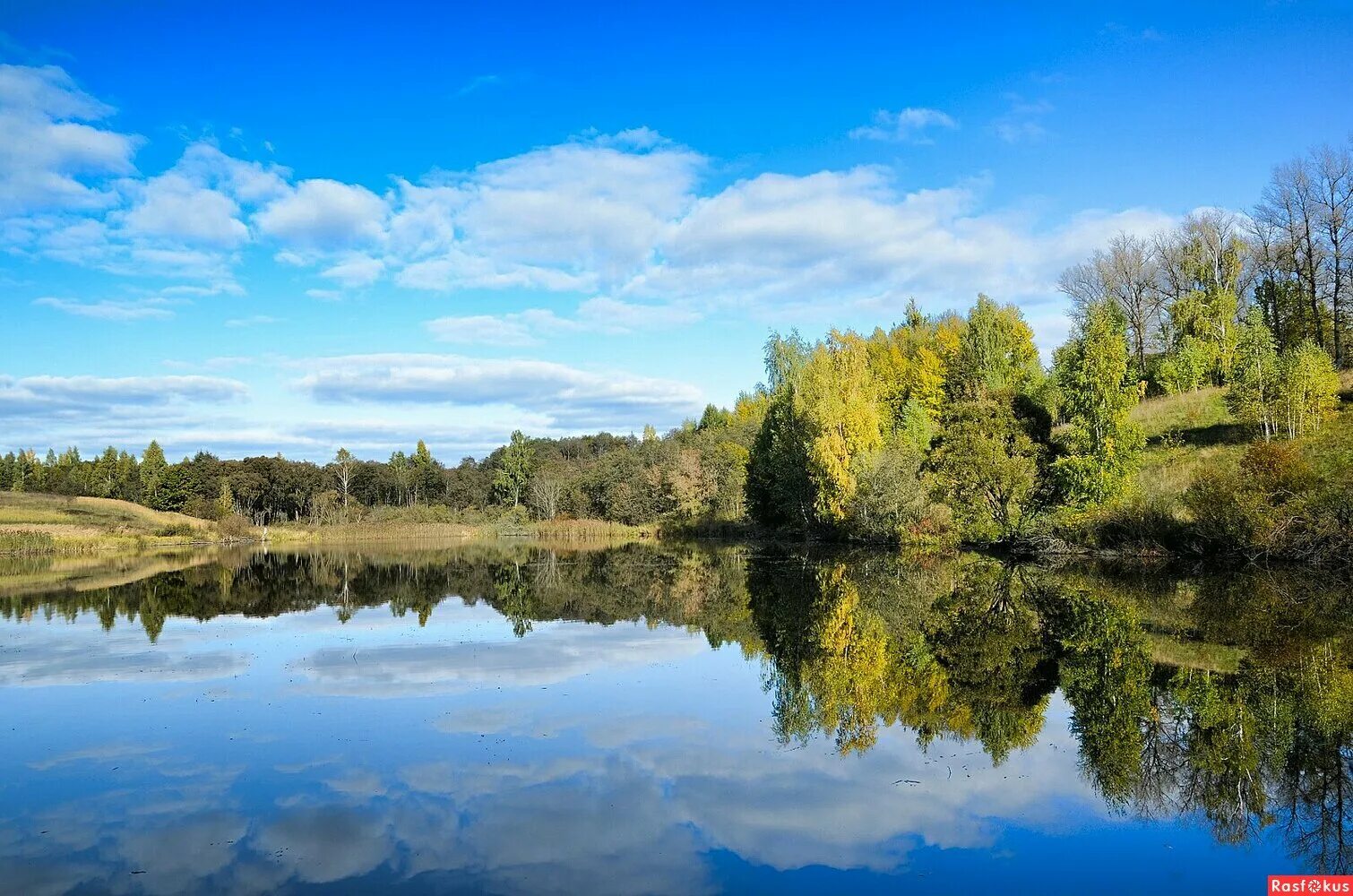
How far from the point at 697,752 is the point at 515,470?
97.4 metres

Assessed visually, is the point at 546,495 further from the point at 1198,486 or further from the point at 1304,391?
the point at 1198,486

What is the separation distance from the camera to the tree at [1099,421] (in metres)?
36.0

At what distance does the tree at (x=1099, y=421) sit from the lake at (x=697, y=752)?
45.7 feet

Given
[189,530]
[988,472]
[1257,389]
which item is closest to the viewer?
[1257,389]

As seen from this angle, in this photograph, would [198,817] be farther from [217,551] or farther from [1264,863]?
[217,551]

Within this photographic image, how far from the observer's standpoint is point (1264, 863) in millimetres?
7137

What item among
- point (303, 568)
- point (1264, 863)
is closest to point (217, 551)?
point (303, 568)

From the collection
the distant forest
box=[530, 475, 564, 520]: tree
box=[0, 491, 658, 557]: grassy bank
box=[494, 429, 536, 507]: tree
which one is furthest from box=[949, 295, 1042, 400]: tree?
box=[494, 429, 536, 507]: tree

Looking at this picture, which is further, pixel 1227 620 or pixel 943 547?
pixel 943 547

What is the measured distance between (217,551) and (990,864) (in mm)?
65534

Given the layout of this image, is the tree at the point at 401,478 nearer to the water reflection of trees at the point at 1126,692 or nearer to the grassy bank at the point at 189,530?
the grassy bank at the point at 189,530

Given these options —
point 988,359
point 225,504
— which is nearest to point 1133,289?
point 988,359

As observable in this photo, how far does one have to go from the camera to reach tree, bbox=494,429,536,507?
10500 cm

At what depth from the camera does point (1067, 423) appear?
5156 cm
